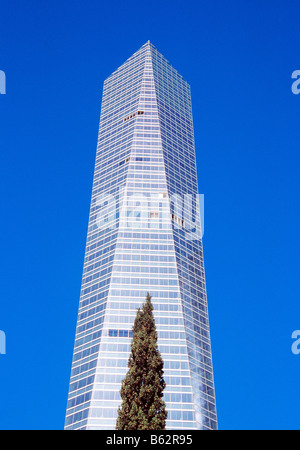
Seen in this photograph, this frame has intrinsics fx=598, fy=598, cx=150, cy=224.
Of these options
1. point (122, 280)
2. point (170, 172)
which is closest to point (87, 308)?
point (122, 280)

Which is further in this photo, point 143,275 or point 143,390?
point 143,275

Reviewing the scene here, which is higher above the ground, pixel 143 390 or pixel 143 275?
pixel 143 275

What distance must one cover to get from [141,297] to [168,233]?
72.9 ft

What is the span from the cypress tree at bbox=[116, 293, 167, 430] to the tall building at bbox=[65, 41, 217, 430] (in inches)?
3610

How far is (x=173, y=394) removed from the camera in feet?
443

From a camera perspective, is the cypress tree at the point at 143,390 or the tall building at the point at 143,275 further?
the tall building at the point at 143,275

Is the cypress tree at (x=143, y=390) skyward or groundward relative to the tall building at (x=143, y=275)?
groundward

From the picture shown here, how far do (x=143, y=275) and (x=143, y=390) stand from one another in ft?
386

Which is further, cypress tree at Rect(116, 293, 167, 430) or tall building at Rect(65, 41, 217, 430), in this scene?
tall building at Rect(65, 41, 217, 430)

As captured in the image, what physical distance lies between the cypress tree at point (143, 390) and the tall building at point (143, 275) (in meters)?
91.7

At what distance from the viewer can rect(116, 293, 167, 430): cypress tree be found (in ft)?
123

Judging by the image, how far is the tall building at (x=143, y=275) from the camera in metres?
136

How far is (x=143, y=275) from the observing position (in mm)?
156625
